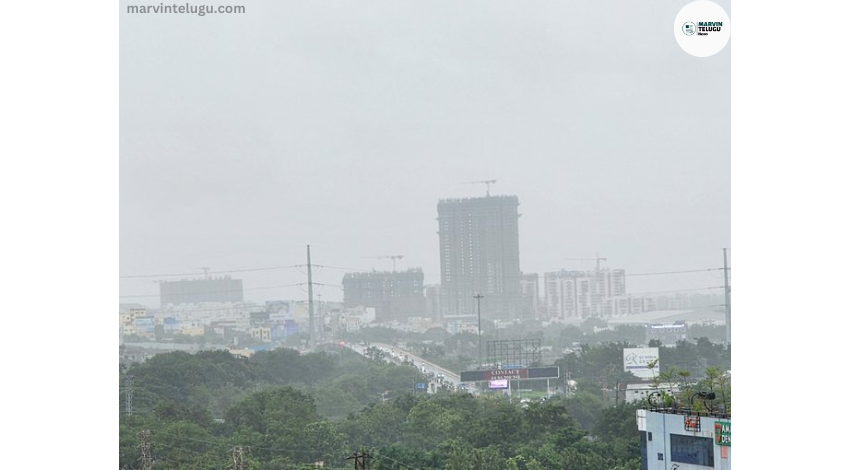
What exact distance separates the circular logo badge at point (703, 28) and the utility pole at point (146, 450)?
24.4ft

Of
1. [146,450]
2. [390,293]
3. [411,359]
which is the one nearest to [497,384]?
[411,359]

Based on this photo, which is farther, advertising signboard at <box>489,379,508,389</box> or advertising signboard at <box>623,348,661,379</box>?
advertising signboard at <box>489,379,508,389</box>

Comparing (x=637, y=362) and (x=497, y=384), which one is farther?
(x=497, y=384)

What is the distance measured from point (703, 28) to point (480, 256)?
727 inches

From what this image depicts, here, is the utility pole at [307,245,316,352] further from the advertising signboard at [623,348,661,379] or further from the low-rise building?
the low-rise building

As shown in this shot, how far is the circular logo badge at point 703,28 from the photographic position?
682 cm

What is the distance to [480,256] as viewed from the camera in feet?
83.9

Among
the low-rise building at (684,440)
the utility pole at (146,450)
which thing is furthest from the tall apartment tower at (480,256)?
the low-rise building at (684,440)

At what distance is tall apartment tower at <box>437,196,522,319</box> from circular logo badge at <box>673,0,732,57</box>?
15.5 m

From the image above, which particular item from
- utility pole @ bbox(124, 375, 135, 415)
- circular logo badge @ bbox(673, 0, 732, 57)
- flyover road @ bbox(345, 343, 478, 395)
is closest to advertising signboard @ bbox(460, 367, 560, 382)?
flyover road @ bbox(345, 343, 478, 395)

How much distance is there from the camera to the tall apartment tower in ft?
78.5

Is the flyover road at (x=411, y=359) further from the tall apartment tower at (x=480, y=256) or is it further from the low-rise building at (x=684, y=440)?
the low-rise building at (x=684, y=440)

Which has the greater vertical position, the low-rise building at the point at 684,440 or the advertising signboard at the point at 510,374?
the low-rise building at the point at 684,440

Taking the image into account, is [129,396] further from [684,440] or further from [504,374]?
[684,440]
